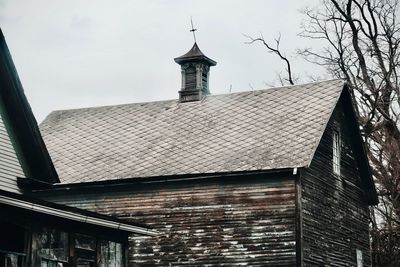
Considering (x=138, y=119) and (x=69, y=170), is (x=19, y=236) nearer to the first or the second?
(x=69, y=170)

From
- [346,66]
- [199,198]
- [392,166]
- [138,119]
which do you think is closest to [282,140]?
[199,198]

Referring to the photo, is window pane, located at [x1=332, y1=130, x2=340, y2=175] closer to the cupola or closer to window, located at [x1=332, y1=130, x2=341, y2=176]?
window, located at [x1=332, y1=130, x2=341, y2=176]

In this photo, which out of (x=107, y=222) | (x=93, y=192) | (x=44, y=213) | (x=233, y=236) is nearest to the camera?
(x=44, y=213)

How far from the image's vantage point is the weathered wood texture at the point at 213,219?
24.7m

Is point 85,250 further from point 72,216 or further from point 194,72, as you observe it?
point 194,72

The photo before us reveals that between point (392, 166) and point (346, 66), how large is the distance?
24.0ft

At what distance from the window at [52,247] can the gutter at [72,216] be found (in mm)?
787

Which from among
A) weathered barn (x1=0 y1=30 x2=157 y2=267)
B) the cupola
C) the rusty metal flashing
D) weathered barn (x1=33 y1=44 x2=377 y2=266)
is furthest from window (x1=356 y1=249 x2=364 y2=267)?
weathered barn (x1=0 y1=30 x2=157 y2=267)

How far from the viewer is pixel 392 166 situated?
109 feet

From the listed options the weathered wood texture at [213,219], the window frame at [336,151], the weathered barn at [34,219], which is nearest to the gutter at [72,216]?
the weathered barn at [34,219]

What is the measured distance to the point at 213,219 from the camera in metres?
25.6

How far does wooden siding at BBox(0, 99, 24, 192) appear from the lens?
63.2ft

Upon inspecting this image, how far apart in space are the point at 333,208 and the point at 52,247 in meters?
11.8

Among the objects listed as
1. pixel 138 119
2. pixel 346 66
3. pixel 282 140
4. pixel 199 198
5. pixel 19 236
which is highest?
pixel 346 66
